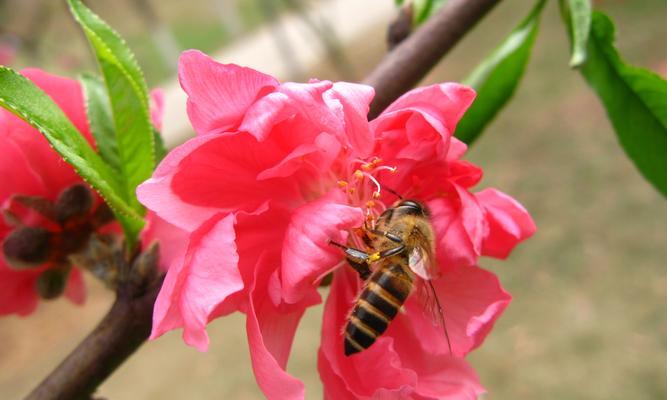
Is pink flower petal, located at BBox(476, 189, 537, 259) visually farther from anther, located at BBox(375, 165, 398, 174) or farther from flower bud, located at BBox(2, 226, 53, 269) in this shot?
flower bud, located at BBox(2, 226, 53, 269)

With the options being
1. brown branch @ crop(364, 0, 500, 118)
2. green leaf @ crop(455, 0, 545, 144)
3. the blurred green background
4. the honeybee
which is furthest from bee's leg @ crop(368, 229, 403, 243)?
the blurred green background

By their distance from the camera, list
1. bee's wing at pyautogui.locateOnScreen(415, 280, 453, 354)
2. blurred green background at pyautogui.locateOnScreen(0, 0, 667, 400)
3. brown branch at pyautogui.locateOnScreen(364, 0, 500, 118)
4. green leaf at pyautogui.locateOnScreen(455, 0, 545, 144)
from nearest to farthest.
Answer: bee's wing at pyautogui.locateOnScreen(415, 280, 453, 354), brown branch at pyautogui.locateOnScreen(364, 0, 500, 118), green leaf at pyautogui.locateOnScreen(455, 0, 545, 144), blurred green background at pyautogui.locateOnScreen(0, 0, 667, 400)

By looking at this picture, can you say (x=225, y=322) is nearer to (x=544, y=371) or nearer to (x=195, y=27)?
(x=544, y=371)

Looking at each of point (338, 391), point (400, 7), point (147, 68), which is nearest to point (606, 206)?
point (400, 7)

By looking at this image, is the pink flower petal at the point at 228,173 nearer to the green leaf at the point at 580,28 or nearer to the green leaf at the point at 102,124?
the green leaf at the point at 102,124

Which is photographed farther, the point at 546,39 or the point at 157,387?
the point at 546,39

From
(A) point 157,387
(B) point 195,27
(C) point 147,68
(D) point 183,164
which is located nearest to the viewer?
(D) point 183,164

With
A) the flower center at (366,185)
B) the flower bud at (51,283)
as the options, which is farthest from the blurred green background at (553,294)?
the flower bud at (51,283)
